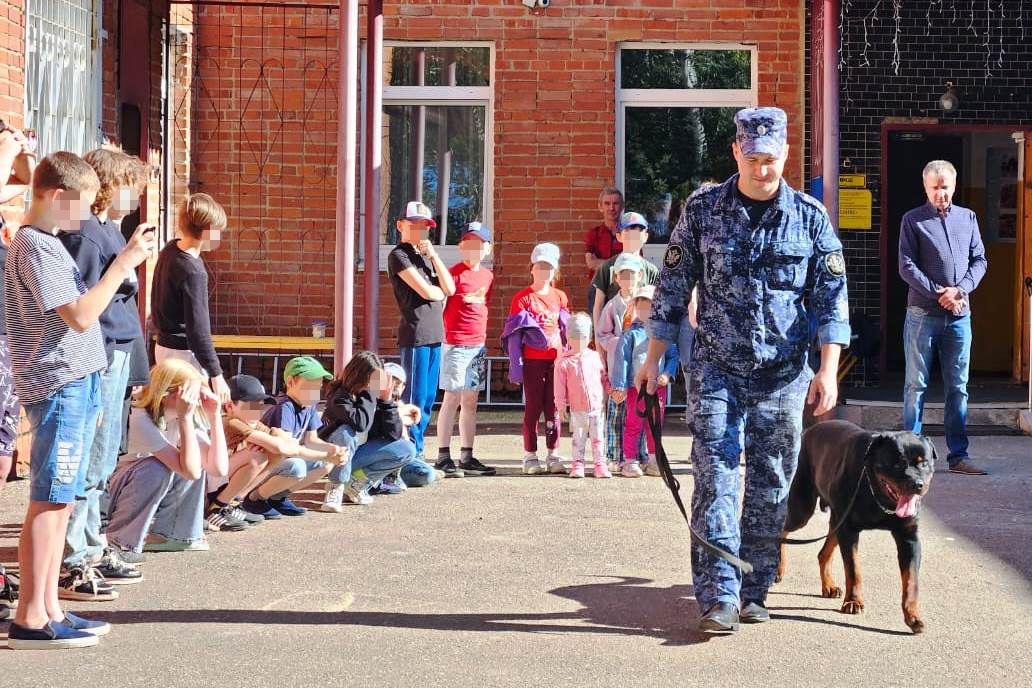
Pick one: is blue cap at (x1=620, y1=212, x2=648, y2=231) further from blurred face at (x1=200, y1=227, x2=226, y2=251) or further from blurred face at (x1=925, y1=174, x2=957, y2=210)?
blurred face at (x1=200, y1=227, x2=226, y2=251)

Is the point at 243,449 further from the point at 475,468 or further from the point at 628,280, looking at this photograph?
the point at 628,280

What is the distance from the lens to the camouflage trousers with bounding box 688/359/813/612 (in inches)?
241

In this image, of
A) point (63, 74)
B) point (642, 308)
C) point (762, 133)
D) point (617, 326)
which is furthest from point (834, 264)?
point (63, 74)

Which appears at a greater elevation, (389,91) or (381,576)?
(389,91)

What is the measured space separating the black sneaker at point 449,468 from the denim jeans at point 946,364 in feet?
10.4

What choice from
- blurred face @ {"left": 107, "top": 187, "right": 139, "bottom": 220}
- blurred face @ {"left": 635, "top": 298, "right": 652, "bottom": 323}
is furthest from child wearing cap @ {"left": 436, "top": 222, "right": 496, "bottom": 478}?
blurred face @ {"left": 107, "top": 187, "right": 139, "bottom": 220}

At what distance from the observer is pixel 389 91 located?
583 inches

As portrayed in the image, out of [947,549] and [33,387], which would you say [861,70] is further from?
[33,387]

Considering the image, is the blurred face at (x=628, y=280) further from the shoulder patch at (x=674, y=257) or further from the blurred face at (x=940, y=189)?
the shoulder patch at (x=674, y=257)

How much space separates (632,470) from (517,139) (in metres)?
5.19

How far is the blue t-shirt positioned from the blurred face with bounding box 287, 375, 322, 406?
0.14 ft

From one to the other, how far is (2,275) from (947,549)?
15.7ft

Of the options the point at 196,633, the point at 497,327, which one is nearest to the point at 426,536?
the point at 196,633

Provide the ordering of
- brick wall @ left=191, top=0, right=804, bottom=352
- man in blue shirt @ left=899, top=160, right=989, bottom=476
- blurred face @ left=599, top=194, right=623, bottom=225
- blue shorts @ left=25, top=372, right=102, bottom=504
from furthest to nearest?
brick wall @ left=191, top=0, right=804, bottom=352
blurred face @ left=599, top=194, right=623, bottom=225
man in blue shirt @ left=899, top=160, right=989, bottom=476
blue shorts @ left=25, top=372, right=102, bottom=504
